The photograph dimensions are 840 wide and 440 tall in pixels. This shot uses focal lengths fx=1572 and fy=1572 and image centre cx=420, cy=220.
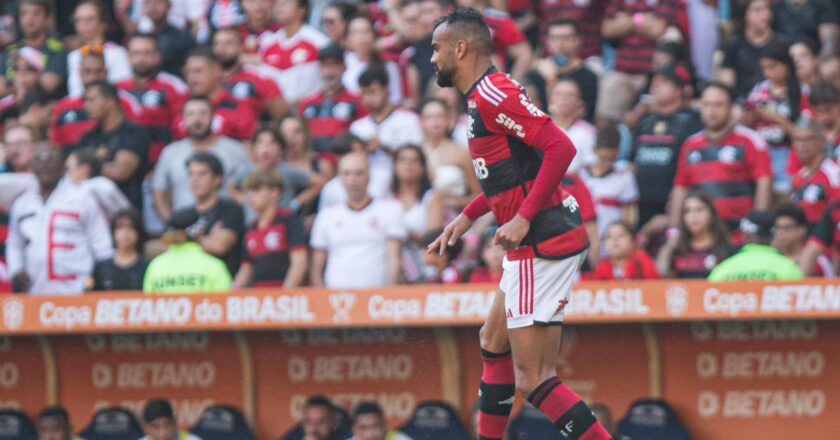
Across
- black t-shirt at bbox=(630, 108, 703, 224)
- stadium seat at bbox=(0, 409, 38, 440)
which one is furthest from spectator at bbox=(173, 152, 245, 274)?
black t-shirt at bbox=(630, 108, 703, 224)

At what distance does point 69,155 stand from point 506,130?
6.21m

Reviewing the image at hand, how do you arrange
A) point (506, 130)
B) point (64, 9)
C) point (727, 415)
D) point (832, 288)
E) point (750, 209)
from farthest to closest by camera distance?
→ 1. point (64, 9)
2. point (750, 209)
3. point (727, 415)
4. point (832, 288)
5. point (506, 130)

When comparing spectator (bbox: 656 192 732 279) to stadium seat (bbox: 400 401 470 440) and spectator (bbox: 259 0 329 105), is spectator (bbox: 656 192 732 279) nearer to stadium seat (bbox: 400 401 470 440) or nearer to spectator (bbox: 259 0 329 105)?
stadium seat (bbox: 400 401 470 440)

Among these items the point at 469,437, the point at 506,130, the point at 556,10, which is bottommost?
the point at 469,437

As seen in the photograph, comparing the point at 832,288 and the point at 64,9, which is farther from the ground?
the point at 64,9

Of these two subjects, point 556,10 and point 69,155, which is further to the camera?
point 556,10

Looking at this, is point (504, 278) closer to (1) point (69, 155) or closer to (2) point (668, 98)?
(2) point (668, 98)

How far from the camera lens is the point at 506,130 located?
6.88m

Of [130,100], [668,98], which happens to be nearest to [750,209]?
[668,98]

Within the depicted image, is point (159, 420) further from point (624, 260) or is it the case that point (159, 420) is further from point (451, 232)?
point (451, 232)

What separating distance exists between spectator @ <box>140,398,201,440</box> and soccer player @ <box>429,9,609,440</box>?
3973mm

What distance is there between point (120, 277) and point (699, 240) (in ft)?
13.5

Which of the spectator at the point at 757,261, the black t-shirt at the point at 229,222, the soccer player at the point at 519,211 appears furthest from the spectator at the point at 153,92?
the soccer player at the point at 519,211

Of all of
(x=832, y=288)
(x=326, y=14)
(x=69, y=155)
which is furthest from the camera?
(x=326, y=14)
